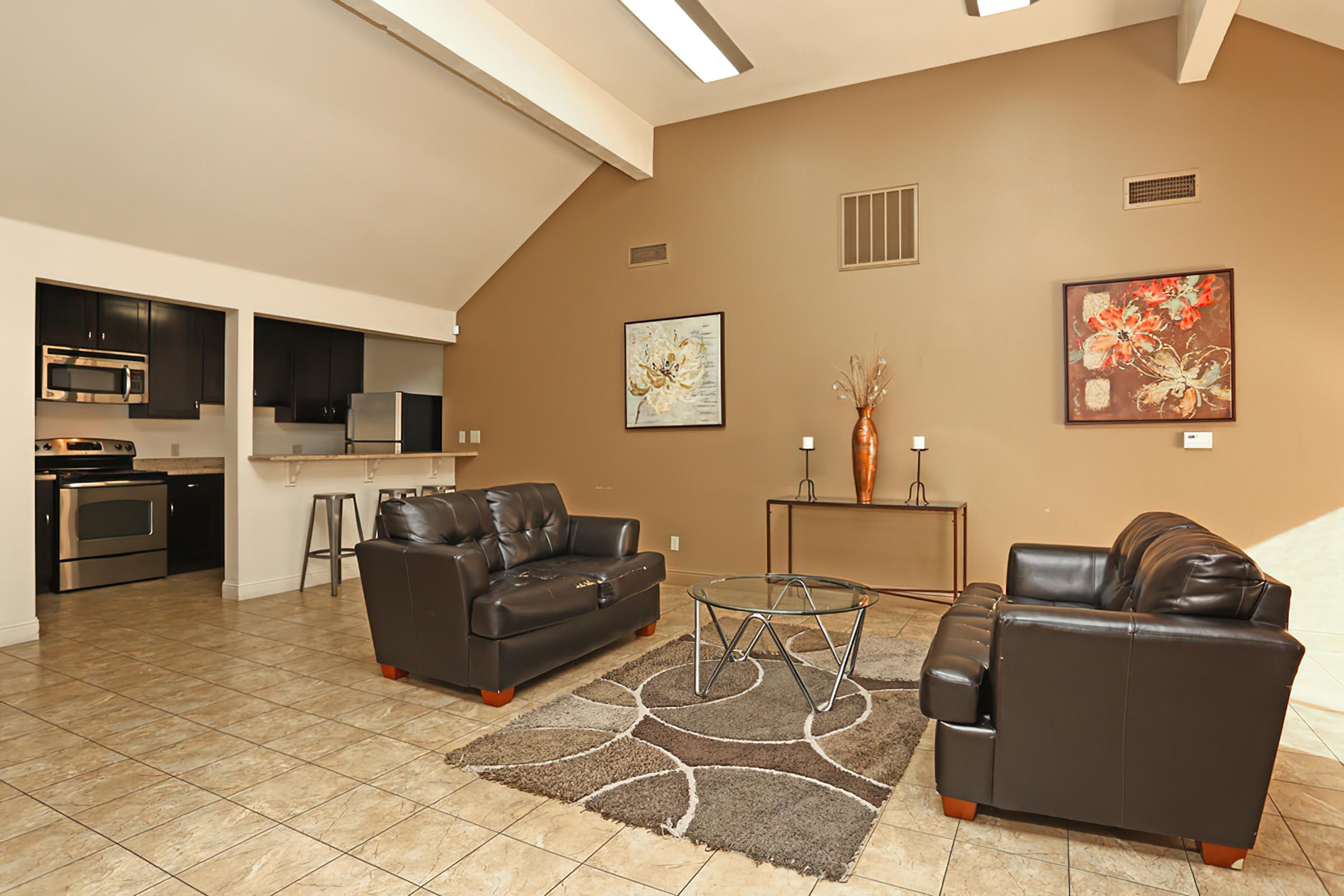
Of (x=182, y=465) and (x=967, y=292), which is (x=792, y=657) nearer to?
(x=967, y=292)

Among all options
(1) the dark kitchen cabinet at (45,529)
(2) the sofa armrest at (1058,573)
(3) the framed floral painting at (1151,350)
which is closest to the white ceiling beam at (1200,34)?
(3) the framed floral painting at (1151,350)

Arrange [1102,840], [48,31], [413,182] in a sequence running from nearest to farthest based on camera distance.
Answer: [1102,840]
[48,31]
[413,182]

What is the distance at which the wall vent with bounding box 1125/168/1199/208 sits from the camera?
4547 millimetres

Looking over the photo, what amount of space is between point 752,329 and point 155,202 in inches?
156

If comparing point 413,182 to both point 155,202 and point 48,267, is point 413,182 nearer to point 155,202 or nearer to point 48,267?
point 155,202

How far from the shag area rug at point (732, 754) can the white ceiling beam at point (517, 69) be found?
11.3ft

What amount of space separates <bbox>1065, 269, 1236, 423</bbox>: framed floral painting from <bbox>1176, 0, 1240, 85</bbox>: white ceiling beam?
3.82 feet

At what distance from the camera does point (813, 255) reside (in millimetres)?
5602

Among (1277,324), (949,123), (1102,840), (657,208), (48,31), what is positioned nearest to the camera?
(1102,840)

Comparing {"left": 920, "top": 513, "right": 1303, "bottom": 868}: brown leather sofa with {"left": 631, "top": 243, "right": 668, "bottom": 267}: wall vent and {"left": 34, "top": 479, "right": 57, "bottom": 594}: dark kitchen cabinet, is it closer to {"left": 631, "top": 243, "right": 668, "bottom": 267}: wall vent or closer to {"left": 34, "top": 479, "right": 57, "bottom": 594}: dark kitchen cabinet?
{"left": 631, "top": 243, "right": 668, "bottom": 267}: wall vent

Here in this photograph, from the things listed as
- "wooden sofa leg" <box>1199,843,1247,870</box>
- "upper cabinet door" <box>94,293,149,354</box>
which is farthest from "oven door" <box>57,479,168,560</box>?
"wooden sofa leg" <box>1199,843,1247,870</box>

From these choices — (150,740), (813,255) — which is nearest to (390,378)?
(813,255)

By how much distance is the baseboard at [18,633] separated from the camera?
419cm

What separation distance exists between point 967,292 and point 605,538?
2946 mm
